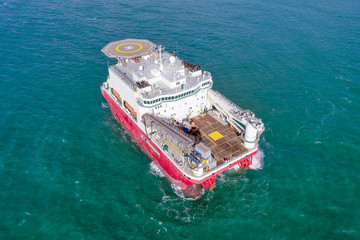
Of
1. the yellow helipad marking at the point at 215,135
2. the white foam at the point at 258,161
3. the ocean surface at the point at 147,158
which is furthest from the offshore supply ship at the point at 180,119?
the ocean surface at the point at 147,158

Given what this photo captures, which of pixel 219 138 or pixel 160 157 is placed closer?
pixel 160 157

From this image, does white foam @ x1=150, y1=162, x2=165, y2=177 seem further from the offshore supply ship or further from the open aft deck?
the open aft deck

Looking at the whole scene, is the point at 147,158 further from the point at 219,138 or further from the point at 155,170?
the point at 219,138

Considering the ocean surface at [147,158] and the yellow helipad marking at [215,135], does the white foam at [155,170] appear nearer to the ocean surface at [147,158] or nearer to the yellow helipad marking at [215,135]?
the ocean surface at [147,158]

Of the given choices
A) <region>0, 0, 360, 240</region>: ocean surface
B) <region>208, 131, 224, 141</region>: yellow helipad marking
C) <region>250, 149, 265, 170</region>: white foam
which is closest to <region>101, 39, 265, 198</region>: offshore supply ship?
<region>208, 131, 224, 141</region>: yellow helipad marking

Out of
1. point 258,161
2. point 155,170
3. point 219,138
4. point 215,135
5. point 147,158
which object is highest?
point 215,135

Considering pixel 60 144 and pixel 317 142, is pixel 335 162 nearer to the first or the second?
pixel 317 142

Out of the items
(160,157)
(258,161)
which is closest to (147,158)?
(160,157)

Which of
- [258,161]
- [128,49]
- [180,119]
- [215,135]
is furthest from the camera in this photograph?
[128,49]

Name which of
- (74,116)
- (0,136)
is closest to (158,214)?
(74,116)
